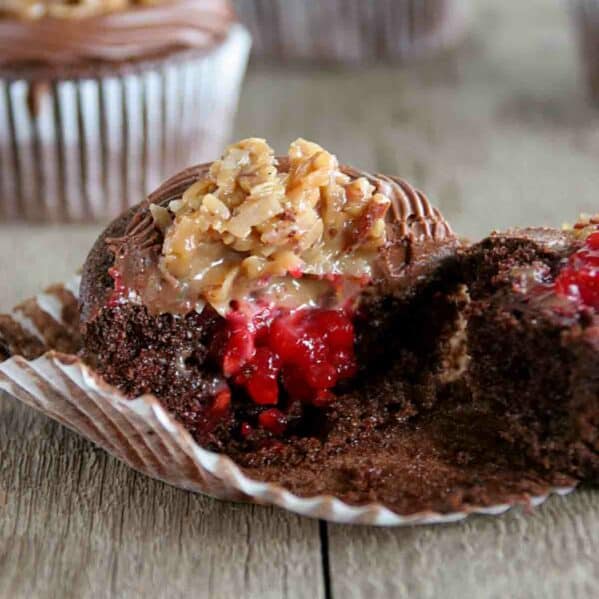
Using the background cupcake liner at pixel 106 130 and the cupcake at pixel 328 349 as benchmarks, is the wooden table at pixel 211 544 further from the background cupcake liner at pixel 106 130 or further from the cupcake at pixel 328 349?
the background cupcake liner at pixel 106 130

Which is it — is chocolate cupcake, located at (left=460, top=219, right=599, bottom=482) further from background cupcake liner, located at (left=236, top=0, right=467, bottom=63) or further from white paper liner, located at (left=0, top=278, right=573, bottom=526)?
background cupcake liner, located at (left=236, top=0, right=467, bottom=63)

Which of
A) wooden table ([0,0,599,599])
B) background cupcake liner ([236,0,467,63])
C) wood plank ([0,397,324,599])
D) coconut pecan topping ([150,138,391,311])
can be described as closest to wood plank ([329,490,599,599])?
wooden table ([0,0,599,599])

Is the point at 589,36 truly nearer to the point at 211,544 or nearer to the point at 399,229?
the point at 399,229

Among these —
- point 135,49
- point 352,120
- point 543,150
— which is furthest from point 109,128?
point 543,150

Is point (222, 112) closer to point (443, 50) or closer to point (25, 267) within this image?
point (25, 267)

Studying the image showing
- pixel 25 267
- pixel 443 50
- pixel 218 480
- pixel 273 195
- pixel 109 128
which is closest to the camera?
pixel 218 480

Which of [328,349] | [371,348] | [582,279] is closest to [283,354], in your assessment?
[328,349]
